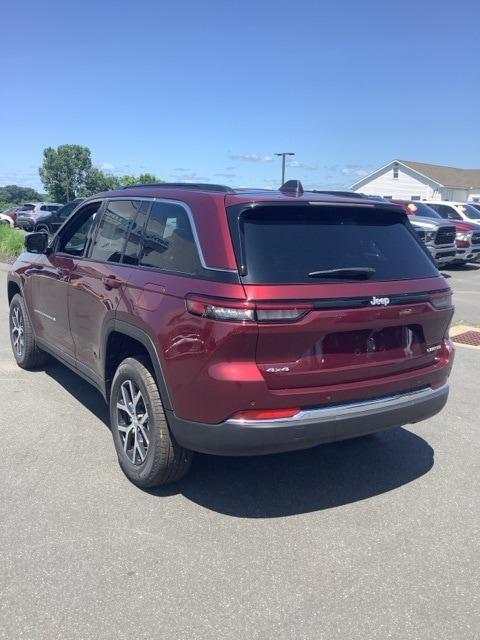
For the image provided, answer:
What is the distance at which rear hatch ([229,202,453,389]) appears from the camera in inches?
123

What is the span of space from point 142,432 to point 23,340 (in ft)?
9.80

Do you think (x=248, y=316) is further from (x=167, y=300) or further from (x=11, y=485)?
(x=11, y=485)

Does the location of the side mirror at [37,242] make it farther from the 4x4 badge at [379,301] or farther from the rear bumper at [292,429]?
the 4x4 badge at [379,301]

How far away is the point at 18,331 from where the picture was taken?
6.40 meters

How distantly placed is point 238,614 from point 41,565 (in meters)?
1.02

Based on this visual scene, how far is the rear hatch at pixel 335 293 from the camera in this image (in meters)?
3.12

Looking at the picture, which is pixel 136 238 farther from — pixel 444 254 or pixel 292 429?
pixel 444 254

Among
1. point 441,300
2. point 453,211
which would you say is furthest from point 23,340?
point 453,211

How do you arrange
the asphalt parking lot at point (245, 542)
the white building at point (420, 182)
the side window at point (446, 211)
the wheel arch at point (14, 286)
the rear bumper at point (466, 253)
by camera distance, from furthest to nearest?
the white building at point (420, 182)
the side window at point (446, 211)
the rear bumper at point (466, 253)
the wheel arch at point (14, 286)
the asphalt parking lot at point (245, 542)

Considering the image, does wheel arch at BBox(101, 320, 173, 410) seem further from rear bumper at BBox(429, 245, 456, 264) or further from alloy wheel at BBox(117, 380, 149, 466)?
rear bumper at BBox(429, 245, 456, 264)

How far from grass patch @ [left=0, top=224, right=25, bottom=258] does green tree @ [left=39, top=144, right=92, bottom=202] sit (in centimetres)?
7758

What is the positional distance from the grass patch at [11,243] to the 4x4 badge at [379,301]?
16.5 m

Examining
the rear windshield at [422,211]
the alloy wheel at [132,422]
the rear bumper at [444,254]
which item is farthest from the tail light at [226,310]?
the rear windshield at [422,211]

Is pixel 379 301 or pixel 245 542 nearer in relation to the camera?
pixel 245 542
